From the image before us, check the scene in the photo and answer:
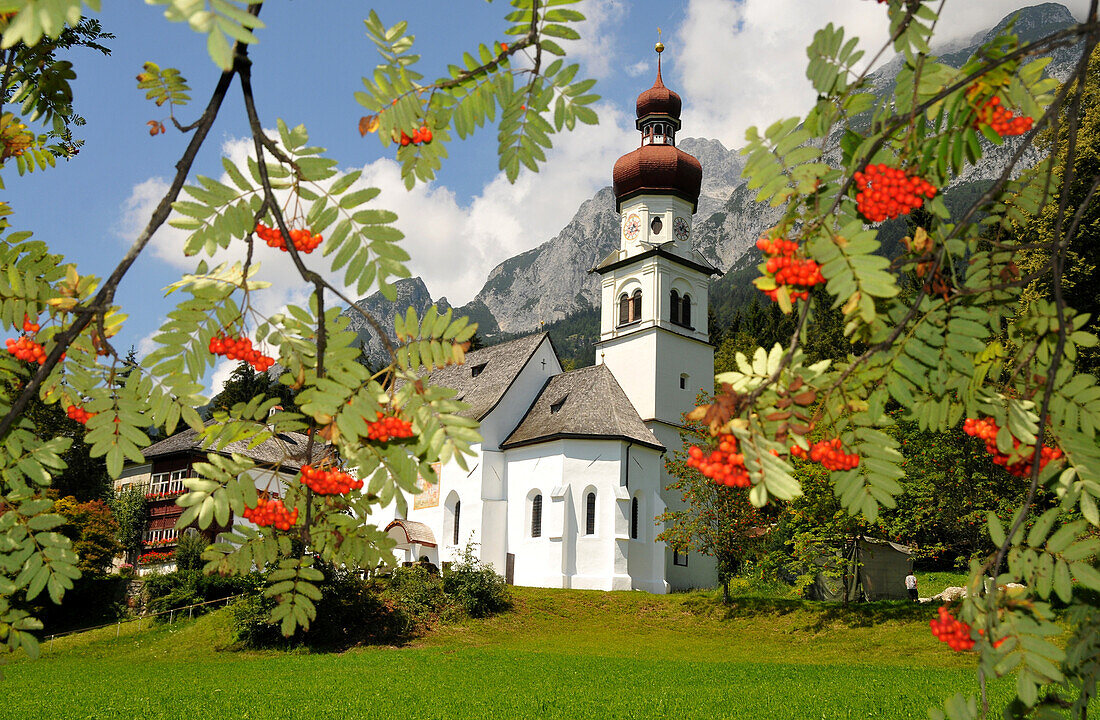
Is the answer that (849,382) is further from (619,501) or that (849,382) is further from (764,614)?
(619,501)

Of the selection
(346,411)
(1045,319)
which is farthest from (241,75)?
(1045,319)

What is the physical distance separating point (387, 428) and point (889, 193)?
5.50 feet

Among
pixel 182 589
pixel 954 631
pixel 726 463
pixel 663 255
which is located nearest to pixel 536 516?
→ pixel 182 589

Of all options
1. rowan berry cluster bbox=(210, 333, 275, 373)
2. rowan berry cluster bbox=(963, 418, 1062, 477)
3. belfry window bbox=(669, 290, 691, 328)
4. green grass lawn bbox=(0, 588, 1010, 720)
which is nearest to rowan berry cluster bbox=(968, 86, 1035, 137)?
rowan berry cluster bbox=(963, 418, 1062, 477)

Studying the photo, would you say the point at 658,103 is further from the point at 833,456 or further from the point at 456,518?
the point at 833,456

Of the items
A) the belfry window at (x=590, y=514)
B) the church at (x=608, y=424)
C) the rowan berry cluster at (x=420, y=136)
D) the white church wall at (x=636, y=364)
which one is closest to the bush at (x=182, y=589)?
the church at (x=608, y=424)

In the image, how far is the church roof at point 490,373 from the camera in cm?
3569

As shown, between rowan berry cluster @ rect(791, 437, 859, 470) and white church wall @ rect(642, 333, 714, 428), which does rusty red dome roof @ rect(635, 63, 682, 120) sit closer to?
white church wall @ rect(642, 333, 714, 428)

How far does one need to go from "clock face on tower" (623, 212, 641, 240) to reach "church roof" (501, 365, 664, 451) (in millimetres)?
8266

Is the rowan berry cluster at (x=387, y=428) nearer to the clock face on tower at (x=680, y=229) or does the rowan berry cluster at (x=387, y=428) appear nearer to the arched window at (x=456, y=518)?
the arched window at (x=456, y=518)

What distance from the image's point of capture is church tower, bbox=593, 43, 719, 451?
37.5 metres

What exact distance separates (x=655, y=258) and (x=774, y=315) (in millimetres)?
40539

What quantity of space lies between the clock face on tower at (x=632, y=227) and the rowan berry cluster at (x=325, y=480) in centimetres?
3921

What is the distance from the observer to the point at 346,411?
7.30ft
